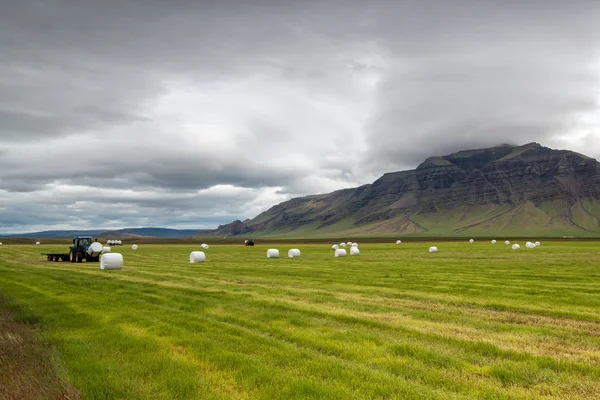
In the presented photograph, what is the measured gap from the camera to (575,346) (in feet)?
37.3

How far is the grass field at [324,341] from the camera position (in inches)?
329

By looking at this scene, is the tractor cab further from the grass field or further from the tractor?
the grass field

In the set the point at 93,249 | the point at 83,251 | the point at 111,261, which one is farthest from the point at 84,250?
the point at 111,261

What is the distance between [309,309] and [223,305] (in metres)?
3.74

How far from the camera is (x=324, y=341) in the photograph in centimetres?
1153

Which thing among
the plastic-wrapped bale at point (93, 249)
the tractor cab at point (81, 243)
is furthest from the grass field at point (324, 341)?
the tractor cab at point (81, 243)

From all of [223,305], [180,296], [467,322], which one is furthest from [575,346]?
[180,296]

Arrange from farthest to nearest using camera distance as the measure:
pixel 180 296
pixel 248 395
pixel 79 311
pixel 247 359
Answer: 1. pixel 180 296
2. pixel 79 311
3. pixel 247 359
4. pixel 248 395

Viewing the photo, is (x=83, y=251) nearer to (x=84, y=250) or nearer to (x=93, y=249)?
(x=84, y=250)

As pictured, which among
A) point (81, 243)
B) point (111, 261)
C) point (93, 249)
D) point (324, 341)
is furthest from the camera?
point (81, 243)

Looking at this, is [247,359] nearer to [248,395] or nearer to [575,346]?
[248,395]

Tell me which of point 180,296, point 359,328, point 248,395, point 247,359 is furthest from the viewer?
point 180,296

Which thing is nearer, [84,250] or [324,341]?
[324,341]

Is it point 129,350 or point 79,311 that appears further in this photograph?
point 79,311
